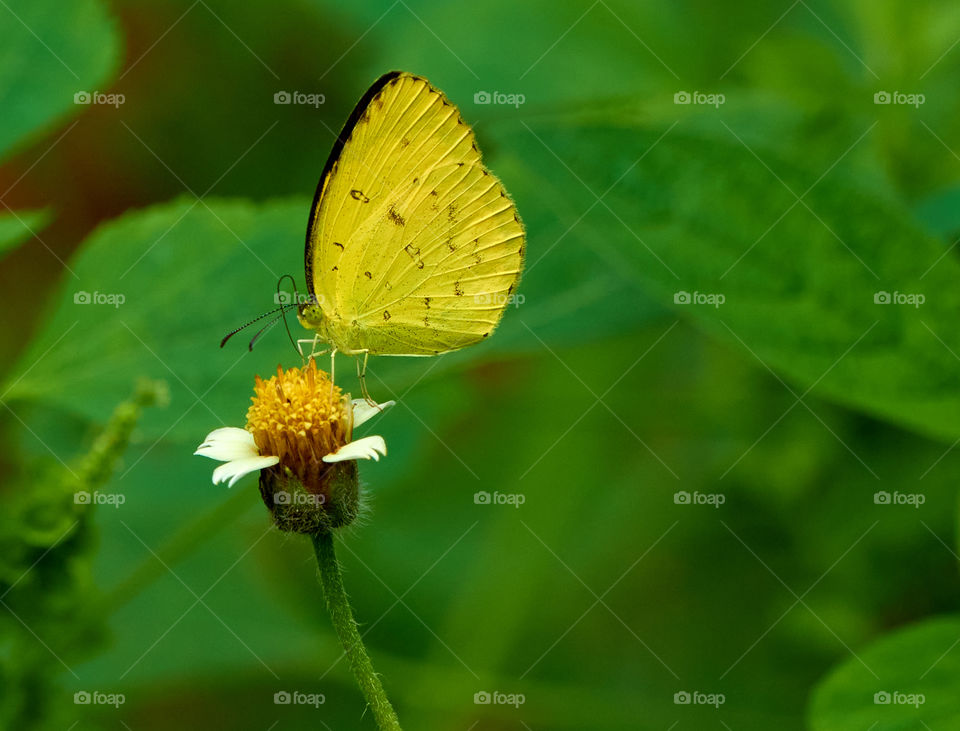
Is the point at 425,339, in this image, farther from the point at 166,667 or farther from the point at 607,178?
the point at 166,667

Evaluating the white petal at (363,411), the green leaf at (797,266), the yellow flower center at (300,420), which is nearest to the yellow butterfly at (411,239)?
the white petal at (363,411)

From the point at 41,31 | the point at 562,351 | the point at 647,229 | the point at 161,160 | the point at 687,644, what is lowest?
the point at 687,644

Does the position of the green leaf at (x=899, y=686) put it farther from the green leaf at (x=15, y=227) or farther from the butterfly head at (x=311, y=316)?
the green leaf at (x=15, y=227)

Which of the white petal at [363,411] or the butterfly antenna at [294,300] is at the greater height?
the butterfly antenna at [294,300]

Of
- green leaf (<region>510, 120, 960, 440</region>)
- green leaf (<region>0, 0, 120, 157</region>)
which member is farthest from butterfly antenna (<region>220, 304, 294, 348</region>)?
green leaf (<region>510, 120, 960, 440</region>)

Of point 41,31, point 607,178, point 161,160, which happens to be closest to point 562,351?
point 607,178

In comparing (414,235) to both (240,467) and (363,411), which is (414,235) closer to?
(363,411)
